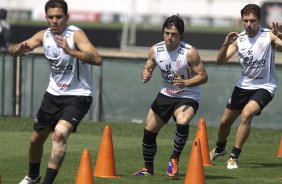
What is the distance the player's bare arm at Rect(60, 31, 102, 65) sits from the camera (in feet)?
34.5

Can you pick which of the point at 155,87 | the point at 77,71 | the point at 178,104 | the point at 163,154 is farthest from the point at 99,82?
the point at 77,71

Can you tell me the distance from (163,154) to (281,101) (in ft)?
19.3

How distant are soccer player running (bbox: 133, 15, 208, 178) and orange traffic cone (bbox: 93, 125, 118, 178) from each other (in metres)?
0.36

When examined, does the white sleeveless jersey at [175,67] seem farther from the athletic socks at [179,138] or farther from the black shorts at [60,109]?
the black shorts at [60,109]

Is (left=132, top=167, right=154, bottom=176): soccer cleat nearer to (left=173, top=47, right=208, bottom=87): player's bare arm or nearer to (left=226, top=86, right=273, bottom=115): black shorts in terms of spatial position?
(left=173, top=47, right=208, bottom=87): player's bare arm

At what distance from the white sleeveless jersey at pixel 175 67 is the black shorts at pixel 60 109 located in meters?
1.70

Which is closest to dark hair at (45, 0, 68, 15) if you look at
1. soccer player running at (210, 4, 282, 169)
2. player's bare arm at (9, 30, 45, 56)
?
player's bare arm at (9, 30, 45, 56)

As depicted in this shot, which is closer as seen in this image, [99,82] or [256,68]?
[256,68]

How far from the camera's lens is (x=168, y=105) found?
1251 centimetres

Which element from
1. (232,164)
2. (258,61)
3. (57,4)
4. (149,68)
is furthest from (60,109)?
(258,61)

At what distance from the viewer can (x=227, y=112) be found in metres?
14.3

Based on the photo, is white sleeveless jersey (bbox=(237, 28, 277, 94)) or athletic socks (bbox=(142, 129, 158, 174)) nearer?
athletic socks (bbox=(142, 129, 158, 174))

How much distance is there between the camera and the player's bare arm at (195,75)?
1212cm

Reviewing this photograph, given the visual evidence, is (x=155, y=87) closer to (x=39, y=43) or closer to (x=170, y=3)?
(x=39, y=43)
